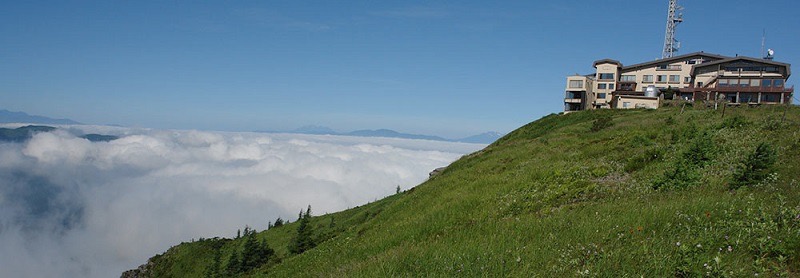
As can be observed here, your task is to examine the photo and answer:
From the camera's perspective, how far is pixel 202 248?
409ft

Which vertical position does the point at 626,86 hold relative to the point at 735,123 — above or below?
above

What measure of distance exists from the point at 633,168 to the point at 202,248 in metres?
131

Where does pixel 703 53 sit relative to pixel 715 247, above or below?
above

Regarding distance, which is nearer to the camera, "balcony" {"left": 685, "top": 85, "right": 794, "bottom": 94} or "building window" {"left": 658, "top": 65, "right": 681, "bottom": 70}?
"balcony" {"left": 685, "top": 85, "right": 794, "bottom": 94}

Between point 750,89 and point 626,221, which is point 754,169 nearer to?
point 626,221

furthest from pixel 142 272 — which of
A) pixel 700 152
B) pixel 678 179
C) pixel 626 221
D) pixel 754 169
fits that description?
pixel 754 169

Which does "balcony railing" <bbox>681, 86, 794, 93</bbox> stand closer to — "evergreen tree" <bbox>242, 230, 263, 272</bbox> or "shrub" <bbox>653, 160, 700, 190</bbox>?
"shrub" <bbox>653, 160, 700, 190</bbox>

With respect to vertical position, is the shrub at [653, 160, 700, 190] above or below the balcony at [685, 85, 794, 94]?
below

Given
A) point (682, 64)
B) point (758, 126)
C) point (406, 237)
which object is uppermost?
point (682, 64)

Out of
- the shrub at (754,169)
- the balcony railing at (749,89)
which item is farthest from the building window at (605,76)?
the shrub at (754,169)

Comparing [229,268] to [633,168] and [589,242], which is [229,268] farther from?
[589,242]

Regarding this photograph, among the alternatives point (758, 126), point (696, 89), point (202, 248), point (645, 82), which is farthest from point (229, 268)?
point (645, 82)

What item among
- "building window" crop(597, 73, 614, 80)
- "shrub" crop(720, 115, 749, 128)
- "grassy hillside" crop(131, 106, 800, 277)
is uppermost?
"building window" crop(597, 73, 614, 80)

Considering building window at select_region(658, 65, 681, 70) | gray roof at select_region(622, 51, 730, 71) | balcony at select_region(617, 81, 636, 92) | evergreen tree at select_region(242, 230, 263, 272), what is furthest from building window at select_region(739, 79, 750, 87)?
evergreen tree at select_region(242, 230, 263, 272)
